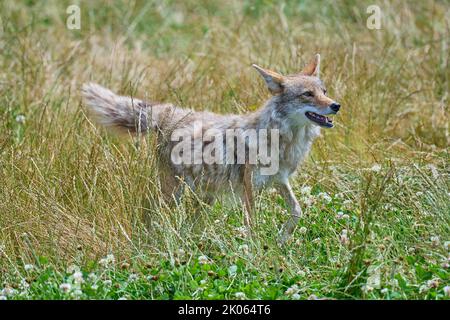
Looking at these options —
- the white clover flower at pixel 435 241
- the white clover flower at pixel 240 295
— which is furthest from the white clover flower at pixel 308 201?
the white clover flower at pixel 240 295

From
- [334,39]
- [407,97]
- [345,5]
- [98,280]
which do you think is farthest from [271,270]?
[345,5]

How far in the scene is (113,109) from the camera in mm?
7117

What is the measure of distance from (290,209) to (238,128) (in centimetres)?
74

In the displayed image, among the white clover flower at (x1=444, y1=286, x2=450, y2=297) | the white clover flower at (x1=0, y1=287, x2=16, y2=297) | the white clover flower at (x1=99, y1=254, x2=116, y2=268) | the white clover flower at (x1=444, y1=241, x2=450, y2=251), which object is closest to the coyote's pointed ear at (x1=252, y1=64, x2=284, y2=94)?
the white clover flower at (x1=444, y1=241, x2=450, y2=251)

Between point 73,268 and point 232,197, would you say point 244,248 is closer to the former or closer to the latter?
point 73,268

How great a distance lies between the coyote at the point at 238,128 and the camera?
22.2 ft

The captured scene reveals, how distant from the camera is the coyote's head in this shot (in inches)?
264

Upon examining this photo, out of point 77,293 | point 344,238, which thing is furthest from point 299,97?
point 77,293

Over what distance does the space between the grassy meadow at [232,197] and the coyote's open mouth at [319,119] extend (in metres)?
0.44

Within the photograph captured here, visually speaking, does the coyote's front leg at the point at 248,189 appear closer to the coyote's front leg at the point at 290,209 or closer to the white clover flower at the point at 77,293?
the coyote's front leg at the point at 290,209

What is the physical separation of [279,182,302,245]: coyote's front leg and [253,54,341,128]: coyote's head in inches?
19.9

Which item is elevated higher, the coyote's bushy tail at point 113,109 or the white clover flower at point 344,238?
the coyote's bushy tail at point 113,109
